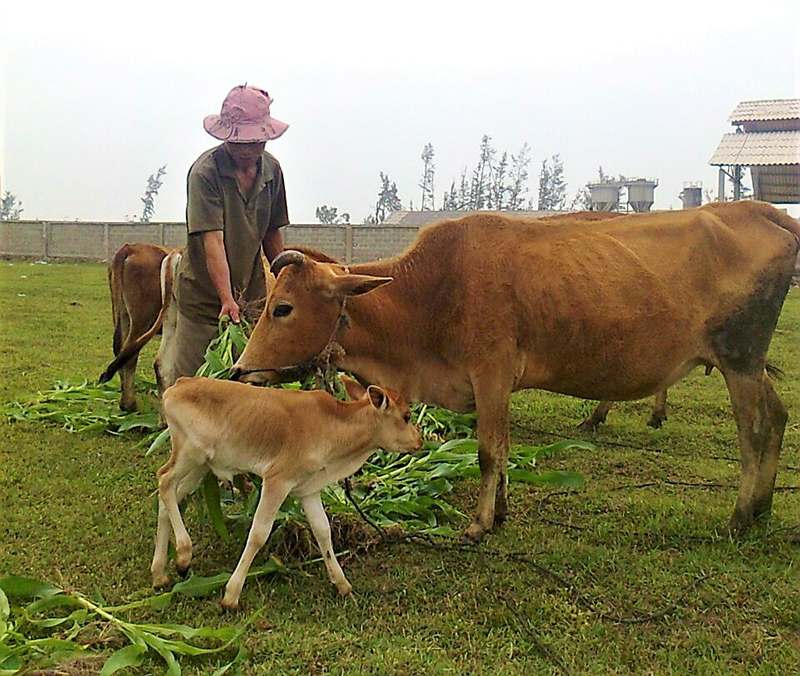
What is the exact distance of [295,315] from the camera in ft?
16.0

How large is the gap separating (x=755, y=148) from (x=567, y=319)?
12.1m

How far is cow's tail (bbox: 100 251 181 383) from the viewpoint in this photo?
23.1ft

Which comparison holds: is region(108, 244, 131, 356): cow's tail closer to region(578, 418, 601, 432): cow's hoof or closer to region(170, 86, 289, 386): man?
region(170, 86, 289, 386): man

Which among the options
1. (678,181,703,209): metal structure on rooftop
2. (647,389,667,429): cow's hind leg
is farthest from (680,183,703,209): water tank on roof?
(647,389,667,429): cow's hind leg

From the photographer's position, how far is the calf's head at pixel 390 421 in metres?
4.25

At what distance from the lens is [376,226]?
25375 mm

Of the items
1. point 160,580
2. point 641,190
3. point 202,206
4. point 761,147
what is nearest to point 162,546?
point 160,580

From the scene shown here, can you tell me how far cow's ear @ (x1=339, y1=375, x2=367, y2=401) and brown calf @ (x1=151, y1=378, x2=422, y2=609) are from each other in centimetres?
63

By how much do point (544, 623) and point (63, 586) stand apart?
2200 millimetres

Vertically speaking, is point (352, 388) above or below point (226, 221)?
below

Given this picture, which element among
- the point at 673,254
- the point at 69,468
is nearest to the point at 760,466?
the point at 673,254

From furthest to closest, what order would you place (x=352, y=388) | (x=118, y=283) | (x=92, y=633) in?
(x=118, y=283)
(x=352, y=388)
(x=92, y=633)

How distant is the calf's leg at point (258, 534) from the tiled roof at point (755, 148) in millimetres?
11537

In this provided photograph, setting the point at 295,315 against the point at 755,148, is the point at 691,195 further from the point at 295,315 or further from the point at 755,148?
the point at 295,315
